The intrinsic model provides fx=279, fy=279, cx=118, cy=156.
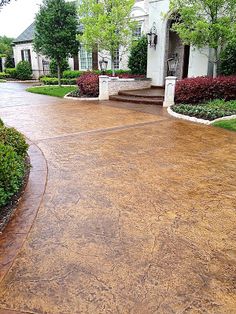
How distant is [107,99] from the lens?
41.5 feet

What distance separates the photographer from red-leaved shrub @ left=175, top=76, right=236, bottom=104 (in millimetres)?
9719

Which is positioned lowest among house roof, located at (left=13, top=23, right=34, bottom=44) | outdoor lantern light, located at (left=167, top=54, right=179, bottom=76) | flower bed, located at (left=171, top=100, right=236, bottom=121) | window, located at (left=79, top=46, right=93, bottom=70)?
flower bed, located at (left=171, top=100, right=236, bottom=121)

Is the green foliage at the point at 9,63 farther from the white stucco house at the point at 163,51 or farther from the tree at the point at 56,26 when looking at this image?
the tree at the point at 56,26

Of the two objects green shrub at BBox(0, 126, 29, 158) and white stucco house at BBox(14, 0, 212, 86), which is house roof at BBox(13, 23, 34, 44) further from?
green shrub at BBox(0, 126, 29, 158)

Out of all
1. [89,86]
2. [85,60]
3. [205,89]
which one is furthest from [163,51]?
[85,60]

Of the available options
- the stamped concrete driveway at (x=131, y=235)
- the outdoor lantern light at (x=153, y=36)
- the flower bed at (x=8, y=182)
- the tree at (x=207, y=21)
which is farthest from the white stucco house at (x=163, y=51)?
the flower bed at (x=8, y=182)

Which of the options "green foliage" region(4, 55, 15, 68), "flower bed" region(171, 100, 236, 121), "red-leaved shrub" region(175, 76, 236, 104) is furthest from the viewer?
"green foliage" region(4, 55, 15, 68)

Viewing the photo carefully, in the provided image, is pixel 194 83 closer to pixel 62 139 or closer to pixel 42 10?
pixel 62 139

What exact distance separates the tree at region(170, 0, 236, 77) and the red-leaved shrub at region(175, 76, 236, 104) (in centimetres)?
136

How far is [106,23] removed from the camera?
1286 cm

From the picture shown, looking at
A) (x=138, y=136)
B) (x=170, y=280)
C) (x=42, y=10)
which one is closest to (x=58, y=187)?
(x=170, y=280)

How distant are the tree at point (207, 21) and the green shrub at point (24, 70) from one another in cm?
1857

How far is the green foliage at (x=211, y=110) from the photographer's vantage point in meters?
7.93

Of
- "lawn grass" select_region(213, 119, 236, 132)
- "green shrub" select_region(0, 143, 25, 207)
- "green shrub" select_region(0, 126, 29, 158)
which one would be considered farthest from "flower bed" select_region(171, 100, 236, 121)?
"green shrub" select_region(0, 143, 25, 207)
